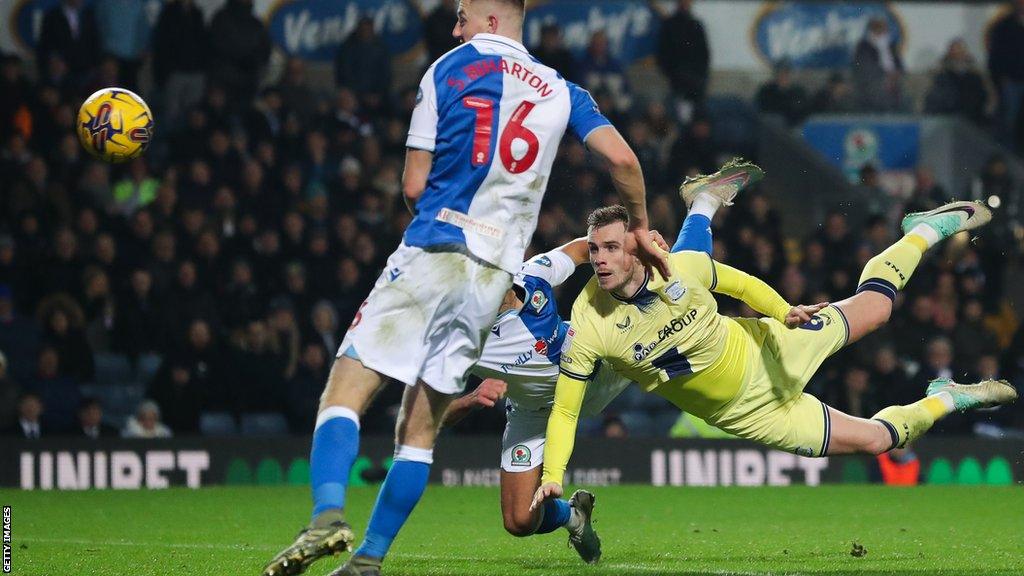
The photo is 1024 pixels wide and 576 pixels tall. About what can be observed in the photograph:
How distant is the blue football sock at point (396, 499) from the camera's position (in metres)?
5.86

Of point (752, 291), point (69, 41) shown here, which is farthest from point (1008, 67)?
point (752, 291)

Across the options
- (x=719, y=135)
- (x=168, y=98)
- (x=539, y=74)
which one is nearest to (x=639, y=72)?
(x=719, y=135)

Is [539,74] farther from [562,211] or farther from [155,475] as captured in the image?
[562,211]

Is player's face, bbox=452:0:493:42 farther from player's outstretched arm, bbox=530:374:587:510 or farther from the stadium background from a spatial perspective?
the stadium background

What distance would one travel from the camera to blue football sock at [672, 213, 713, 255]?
7621mm

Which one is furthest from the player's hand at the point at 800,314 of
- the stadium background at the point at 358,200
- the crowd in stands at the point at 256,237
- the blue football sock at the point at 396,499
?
the crowd in stands at the point at 256,237

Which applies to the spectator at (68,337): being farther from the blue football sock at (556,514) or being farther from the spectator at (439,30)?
the blue football sock at (556,514)

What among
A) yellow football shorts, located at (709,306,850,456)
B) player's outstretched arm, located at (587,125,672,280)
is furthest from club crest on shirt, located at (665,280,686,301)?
player's outstretched arm, located at (587,125,672,280)

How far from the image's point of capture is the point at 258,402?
45.7 feet

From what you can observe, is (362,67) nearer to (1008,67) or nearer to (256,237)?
(256,237)

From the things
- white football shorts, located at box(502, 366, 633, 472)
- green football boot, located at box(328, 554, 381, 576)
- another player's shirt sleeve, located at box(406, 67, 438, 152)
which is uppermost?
another player's shirt sleeve, located at box(406, 67, 438, 152)

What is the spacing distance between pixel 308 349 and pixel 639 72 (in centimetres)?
672

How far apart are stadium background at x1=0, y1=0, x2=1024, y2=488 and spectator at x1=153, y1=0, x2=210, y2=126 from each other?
3cm

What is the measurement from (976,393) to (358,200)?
328 inches
